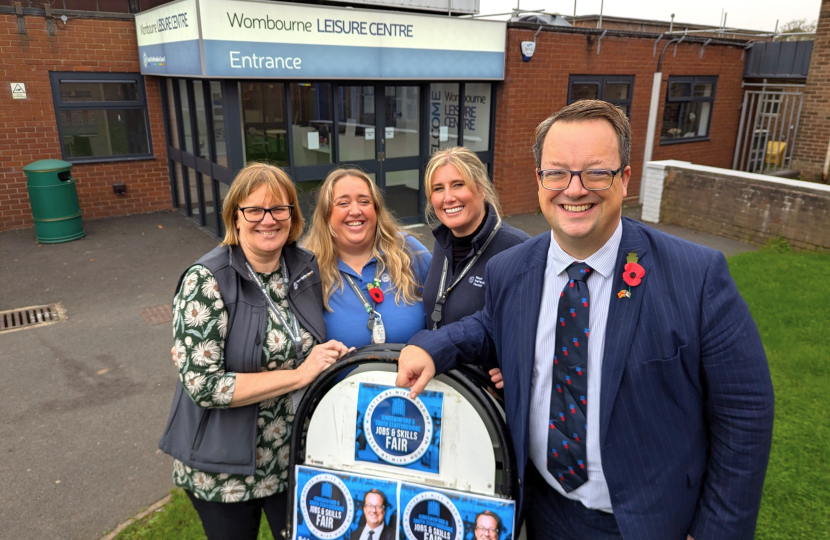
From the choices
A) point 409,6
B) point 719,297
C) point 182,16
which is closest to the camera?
point 719,297

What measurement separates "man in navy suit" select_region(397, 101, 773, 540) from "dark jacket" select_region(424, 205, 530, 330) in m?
0.69

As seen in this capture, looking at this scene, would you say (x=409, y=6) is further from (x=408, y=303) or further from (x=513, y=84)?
(x=408, y=303)

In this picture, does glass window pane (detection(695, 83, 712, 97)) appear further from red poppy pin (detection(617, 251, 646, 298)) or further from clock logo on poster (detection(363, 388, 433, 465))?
clock logo on poster (detection(363, 388, 433, 465))

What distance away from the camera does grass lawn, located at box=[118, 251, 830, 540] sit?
3.17 meters

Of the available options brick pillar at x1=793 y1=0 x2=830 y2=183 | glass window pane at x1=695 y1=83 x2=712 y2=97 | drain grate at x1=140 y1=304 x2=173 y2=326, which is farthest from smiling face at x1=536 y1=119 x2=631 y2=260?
glass window pane at x1=695 y1=83 x2=712 y2=97

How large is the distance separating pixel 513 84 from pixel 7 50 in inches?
319

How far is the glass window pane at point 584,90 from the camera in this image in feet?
37.1

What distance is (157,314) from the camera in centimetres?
627

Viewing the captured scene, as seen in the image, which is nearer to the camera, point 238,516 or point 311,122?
point 238,516

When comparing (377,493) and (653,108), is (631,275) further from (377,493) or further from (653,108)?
(653,108)

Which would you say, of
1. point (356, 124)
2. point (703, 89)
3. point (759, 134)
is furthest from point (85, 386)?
point (759, 134)

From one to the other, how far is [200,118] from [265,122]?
1.44 metres

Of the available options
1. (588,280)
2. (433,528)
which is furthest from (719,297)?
(433,528)

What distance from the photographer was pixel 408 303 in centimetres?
252
